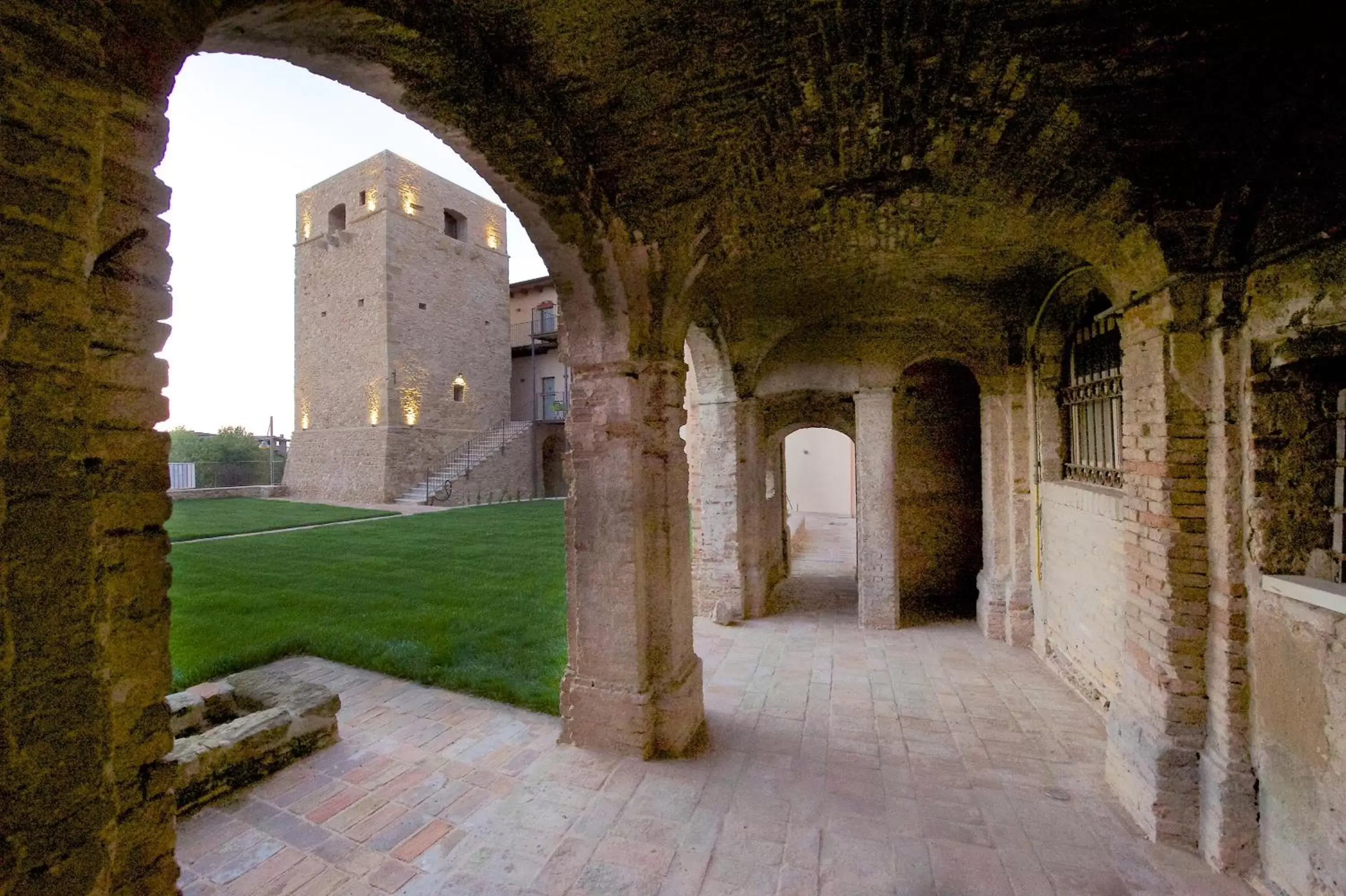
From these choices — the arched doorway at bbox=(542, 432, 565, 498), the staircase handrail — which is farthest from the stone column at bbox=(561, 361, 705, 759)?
the arched doorway at bbox=(542, 432, 565, 498)

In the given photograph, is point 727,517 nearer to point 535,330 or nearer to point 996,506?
point 996,506

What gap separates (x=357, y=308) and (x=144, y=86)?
2405 centimetres

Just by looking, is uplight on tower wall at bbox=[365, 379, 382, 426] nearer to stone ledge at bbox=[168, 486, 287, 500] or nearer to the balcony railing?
stone ledge at bbox=[168, 486, 287, 500]

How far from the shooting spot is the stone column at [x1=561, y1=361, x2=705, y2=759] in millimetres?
4250

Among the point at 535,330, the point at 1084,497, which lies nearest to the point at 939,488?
the point at 1084,497

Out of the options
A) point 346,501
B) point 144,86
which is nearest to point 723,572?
point 144,86

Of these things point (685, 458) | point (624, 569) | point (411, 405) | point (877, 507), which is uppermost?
point (411, 405)

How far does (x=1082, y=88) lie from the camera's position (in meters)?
2.80

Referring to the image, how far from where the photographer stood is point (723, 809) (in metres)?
3.70

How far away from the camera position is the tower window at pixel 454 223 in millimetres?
24781

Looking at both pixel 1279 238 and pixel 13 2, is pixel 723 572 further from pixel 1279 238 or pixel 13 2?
pixel 13 2

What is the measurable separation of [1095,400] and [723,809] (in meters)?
4.83

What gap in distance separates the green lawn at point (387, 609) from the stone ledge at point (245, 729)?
2.80 feet

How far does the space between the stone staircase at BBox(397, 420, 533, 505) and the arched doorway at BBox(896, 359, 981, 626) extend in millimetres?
17326
